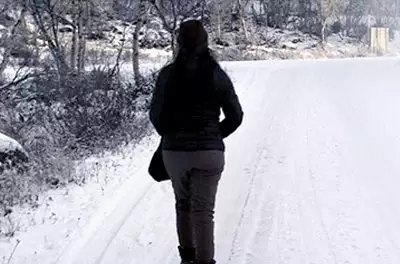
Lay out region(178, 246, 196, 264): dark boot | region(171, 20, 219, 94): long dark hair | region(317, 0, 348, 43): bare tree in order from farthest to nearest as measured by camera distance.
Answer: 1. region(317, 0, 348, 43): bare tree
2. region(178, 246, 196, 264): dark boot
3. region(171, 20, 219, 94): long dark hair

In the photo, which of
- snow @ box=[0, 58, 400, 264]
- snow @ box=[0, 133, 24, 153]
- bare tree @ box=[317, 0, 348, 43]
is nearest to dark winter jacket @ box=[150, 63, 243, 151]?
snow @ box=[0, 58, 400, 264]

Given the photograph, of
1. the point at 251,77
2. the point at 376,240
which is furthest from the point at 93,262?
the point at 251,77

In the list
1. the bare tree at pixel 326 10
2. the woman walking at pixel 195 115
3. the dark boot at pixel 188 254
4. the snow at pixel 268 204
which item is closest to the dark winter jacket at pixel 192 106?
the woman walking at pixel 195 115

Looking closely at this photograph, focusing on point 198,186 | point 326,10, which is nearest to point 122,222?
point 198,186

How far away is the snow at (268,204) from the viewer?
5242mm

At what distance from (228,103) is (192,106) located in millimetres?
239

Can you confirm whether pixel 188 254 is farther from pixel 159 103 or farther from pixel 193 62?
pixel 193 62

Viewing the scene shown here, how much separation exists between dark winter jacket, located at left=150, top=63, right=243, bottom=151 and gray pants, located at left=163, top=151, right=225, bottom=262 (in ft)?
0.23

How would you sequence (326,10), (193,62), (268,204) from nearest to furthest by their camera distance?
(193,62)
(268,204)
(326,10)

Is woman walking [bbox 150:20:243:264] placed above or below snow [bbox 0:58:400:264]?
above

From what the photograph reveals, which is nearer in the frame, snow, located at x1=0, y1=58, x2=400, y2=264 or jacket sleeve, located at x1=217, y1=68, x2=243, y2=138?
jacket sleeve, located at x1=217, y1=68, x2=243, y2=138

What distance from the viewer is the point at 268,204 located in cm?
650

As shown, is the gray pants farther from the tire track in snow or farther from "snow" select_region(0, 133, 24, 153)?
"snow" select_region(0, 133, 24, 153)

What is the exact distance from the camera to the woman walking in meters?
3.87
